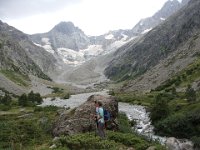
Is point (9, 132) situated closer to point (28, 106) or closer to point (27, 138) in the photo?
point (27, 138)

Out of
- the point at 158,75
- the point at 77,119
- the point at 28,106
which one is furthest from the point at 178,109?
the point at 158,75

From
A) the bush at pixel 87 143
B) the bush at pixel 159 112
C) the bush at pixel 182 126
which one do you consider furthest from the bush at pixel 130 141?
the bush at pixel 159 112

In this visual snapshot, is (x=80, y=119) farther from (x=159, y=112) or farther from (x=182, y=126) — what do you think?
(x=159, y=112)

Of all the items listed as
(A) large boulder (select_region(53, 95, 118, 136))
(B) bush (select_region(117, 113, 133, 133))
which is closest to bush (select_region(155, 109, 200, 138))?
(B) bush (select_region(117, 113, 133, 133))

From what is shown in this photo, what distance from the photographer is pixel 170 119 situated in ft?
218

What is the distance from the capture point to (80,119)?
46.5 m

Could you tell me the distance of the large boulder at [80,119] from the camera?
150 feet

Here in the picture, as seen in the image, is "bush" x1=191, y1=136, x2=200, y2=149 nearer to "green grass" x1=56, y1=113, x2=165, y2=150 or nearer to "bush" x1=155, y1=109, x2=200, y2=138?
"bush" x1=155, y1=109, x2=200, y2=138

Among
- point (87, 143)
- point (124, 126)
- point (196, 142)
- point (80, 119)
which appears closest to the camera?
point (87, 143)

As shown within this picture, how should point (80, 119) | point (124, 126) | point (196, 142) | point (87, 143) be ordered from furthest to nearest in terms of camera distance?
point (196, 142), point (124, 126), point (80, 119), point (87, 143)

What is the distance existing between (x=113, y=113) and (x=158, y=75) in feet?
499

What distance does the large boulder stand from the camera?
45656 mm

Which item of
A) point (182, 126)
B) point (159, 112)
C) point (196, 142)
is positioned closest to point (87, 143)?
point (196, 142)

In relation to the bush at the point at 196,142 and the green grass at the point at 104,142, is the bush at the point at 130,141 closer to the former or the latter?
the green grass at the point at 104,142
